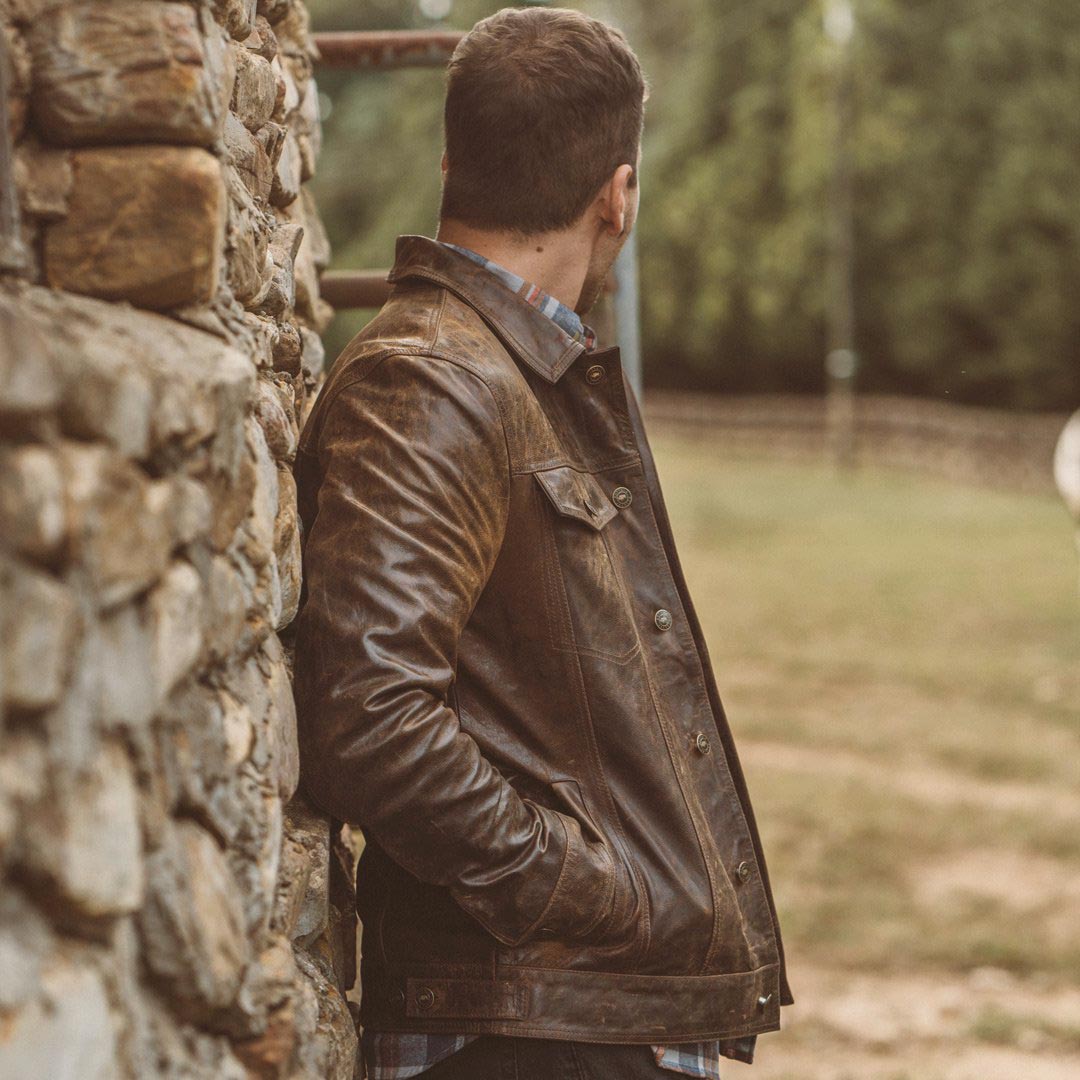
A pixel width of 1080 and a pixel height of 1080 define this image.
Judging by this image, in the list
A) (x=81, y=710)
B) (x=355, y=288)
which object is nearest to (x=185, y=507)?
(x=81, y=710)

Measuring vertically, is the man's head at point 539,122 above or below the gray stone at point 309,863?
above

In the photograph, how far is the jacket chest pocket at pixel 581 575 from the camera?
2072 mm

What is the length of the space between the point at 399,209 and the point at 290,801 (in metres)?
28.4

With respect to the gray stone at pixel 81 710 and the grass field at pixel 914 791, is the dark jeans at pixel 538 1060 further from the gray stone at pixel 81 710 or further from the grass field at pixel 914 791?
the grass field at pixel 914 791

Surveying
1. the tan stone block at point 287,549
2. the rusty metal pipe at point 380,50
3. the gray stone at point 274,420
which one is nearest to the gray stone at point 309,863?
the tan stone block at point 287,549

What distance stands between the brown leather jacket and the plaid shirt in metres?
→ 0.03

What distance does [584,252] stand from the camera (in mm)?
2250

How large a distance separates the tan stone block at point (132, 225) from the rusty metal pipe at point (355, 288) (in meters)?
1.57

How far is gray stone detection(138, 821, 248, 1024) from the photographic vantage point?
4.70 ft

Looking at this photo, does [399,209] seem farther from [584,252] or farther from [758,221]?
[584,252]

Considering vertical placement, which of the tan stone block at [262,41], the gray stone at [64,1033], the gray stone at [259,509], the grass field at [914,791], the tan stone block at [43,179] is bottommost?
the grass field at [914,791]

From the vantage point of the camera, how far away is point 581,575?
2090 millimetres

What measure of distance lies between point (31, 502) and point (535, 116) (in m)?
1.16

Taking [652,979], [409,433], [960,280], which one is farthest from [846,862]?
[960,280]
